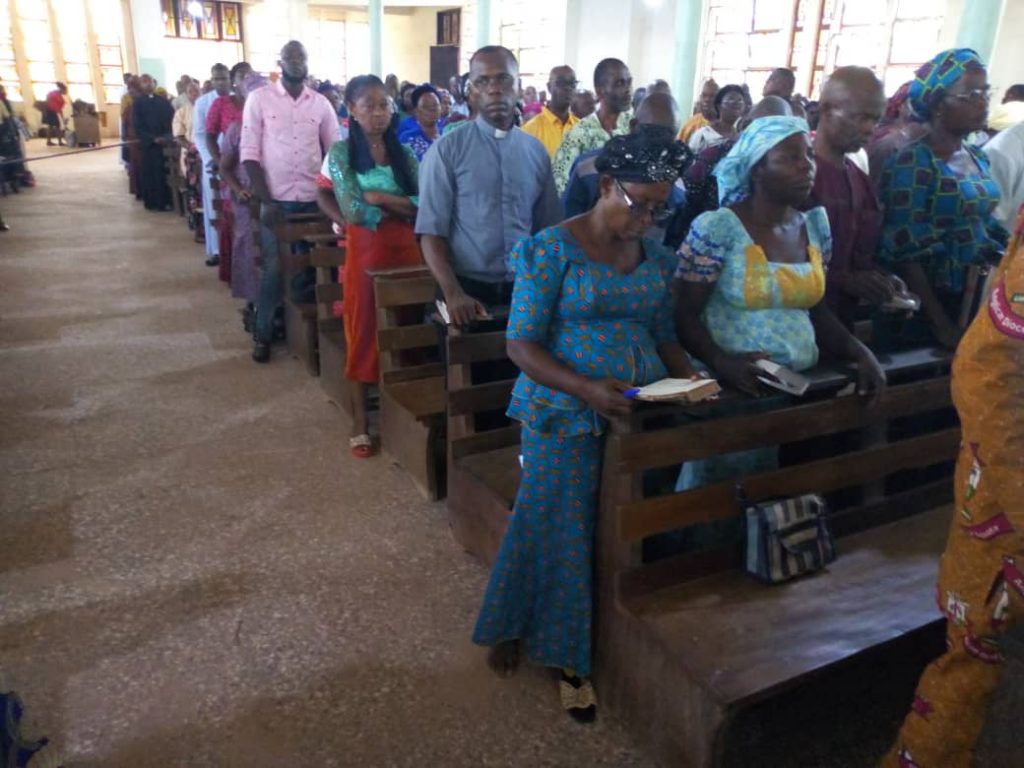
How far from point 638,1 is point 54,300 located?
12383 millimetres

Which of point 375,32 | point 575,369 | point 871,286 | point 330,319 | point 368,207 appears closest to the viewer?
point 575,369

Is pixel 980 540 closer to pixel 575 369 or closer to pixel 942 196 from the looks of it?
pixel 575 369

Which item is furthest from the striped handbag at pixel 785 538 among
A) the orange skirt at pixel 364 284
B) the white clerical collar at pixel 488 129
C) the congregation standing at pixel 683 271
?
the orange skirt at pixel 364 284

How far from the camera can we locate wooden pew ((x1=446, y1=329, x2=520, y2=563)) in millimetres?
2771

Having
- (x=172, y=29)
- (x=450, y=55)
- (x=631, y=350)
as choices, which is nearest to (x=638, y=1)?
(x=450, y=55)

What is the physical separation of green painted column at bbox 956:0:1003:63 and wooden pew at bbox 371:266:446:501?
25.4 feet

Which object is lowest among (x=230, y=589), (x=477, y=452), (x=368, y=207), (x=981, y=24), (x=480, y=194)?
(x=230, y=589)

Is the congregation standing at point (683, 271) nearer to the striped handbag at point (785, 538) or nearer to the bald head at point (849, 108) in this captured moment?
the bald head at point (849, 108)

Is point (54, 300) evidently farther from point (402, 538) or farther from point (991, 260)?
point (991, 260)

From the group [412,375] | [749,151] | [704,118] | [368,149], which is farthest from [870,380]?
[704,118]

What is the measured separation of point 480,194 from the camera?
9.94 ft

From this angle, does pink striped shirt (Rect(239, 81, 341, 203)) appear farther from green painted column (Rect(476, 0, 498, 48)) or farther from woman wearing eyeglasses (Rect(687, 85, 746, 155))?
green painted column (Rect(476, 0, 498, 48))

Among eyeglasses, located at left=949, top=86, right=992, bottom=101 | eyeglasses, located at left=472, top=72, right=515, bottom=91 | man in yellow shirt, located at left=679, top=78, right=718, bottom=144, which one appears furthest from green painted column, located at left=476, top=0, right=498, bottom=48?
eyeglasses, located at left=949, top=86, right=992, bottom=101

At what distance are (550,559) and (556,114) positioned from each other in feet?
12.2
